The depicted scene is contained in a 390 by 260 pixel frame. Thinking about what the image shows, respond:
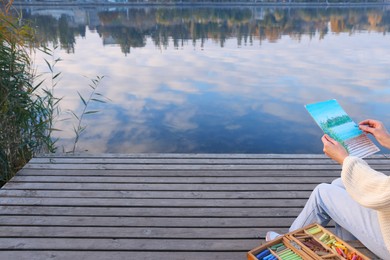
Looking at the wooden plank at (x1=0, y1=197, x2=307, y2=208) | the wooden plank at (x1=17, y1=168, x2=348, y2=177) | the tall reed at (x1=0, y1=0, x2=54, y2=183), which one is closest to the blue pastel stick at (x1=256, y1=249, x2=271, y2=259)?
the wooden plank at (x1=0, y1=197, x2=307, y2=208)

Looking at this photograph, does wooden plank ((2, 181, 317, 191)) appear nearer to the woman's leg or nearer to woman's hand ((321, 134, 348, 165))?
the woman's leg

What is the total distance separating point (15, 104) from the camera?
306 centimetres

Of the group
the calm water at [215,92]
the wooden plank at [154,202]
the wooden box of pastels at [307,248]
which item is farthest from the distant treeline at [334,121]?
the calm water at [215,92]

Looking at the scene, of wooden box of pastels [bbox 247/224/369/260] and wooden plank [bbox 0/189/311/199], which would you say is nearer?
wooden box of pastels [bbox 247/224/369/260]

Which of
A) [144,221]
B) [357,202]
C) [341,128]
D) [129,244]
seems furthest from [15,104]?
[357,202]

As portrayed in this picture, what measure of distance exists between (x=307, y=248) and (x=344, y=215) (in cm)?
27

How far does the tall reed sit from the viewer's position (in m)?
2.98

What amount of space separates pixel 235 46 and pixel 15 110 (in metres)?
11.1

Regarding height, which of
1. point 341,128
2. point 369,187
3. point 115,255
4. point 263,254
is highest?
point 341,128

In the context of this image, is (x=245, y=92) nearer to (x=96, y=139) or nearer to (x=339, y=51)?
(x=96, y=139)

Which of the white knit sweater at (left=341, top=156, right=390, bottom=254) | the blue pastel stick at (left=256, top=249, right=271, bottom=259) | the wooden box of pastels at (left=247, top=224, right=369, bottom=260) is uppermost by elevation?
the white knit sweater at (left=341, top=156, right=390, bottom=254)

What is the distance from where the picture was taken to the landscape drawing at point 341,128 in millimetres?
1559

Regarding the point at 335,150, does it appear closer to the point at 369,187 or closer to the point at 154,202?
the point at 369,187

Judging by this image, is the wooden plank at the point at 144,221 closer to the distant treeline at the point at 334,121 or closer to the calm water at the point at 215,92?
the distant treeline at the point at 334,121
